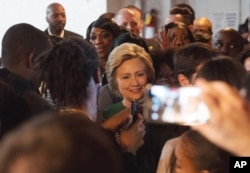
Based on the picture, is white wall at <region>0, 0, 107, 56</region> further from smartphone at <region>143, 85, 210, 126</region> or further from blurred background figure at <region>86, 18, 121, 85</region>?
smartphone at <region>143, 85, 210, 126</region>

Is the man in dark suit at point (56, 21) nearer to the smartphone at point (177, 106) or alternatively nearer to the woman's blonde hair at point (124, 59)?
the woman's blonde hair at point (124, 59)

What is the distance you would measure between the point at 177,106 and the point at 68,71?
1.06m

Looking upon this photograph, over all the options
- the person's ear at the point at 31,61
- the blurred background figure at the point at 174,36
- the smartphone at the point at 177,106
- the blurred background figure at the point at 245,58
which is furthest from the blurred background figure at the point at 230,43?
the smartphone at the point at 177,106

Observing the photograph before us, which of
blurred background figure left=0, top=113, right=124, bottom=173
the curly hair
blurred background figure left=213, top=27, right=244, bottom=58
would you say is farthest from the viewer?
blurred background figure left=213, top=27, right=244, bottom=58

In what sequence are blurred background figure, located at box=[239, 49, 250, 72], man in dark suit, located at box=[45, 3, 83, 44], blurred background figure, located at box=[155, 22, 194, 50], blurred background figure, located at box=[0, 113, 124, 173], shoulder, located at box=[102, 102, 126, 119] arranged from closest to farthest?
blurred background figure, located at box=[0, 113, 124, 173], shoulder, located at box=[102, 102, 126, 119], blurred background figure, located at box=[239, 49, 250, 72], blurred background figure, located at box=[155, 22, 194, 50], man in dark suit, located at box=[45, 3, 83, 44]

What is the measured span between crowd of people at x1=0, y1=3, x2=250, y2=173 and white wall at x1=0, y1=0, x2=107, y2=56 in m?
2.66

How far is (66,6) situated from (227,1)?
1.99m

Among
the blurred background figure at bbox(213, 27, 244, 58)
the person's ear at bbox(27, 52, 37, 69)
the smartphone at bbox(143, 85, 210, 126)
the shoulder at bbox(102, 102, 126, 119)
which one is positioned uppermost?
the smartphone at bbox(143, 85, 210, 126)

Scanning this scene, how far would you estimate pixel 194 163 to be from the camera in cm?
180

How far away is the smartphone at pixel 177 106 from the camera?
4.53ft

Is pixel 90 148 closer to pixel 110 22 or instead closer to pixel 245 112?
pixel 245 112

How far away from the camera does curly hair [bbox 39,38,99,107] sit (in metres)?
2.44

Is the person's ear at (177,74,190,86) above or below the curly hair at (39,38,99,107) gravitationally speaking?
below

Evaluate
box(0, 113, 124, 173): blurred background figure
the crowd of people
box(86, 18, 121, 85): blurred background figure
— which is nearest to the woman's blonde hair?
the crowd of people
